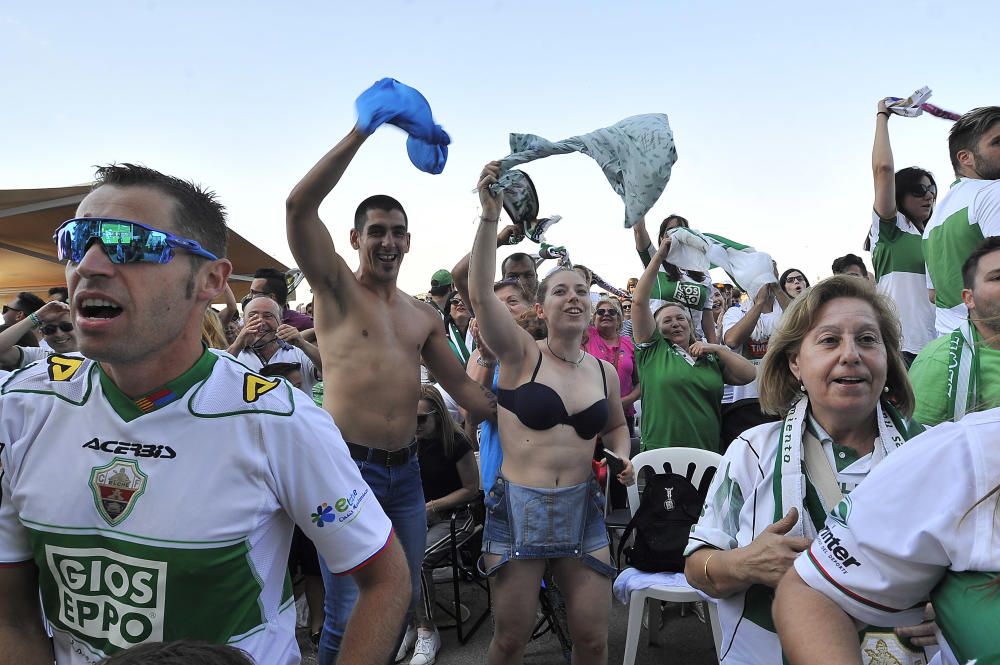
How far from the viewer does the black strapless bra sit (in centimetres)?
312

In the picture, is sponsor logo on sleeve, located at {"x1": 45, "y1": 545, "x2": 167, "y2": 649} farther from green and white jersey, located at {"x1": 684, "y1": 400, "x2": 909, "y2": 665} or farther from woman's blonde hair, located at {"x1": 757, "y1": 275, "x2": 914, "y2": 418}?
woman's blonde hair, located at {"x1": 757, "y1": 275, "x2": 914, "y2": 418}

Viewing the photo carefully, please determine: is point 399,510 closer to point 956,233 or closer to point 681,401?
point 681,401

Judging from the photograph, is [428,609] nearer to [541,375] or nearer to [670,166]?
[541,375]

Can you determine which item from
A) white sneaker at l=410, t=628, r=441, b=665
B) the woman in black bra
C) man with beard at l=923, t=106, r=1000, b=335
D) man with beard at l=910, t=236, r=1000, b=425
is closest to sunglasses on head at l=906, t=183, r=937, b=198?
man with beard at l=923, t=106, r=1000, b=335

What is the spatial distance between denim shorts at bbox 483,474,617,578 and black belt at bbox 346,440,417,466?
19.6 inches

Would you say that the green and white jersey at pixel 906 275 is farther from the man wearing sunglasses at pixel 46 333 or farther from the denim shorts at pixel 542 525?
the man wearing sunglasses at pixel 46 333

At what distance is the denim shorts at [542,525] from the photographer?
118 inches

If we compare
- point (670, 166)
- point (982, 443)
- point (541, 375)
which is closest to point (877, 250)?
point (670, 166)

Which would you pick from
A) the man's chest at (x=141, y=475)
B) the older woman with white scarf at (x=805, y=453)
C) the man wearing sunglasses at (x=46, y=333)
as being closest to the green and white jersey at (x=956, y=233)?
the older woman with white scarf at (x=805, y=453)

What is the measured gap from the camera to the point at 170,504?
1280 millimetres

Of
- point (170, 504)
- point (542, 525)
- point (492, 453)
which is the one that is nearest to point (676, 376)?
point (492, 453)

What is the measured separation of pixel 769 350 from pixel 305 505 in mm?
1562

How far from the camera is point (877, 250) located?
4258 mm

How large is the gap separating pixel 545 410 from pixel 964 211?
2.22m
